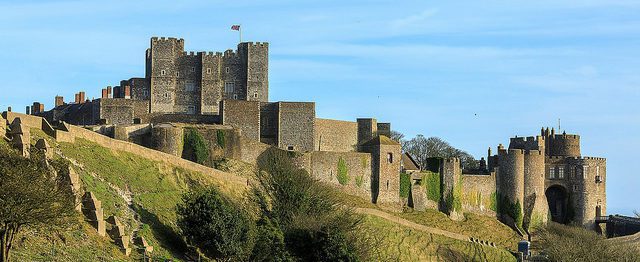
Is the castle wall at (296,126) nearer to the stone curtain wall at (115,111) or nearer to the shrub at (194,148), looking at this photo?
the shrub at (194,148)

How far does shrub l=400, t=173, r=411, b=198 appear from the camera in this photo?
243ft

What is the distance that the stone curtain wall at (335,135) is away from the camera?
244ft

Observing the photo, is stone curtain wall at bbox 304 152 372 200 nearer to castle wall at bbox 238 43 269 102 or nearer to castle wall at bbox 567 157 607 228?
castle wall at bbox 238 43 269 102

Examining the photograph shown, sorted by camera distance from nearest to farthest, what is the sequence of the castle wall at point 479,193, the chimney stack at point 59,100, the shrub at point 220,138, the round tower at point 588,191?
1. the shrub at point 220,138
2. the castle wall at point 479,193
3. the chimney stack at point 59,100
4. the round tower at point 588,191

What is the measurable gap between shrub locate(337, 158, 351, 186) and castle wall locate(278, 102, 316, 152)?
235 centimetres

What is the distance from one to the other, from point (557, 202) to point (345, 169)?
22488 millimetres

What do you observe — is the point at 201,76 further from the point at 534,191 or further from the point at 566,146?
the point at 566,146

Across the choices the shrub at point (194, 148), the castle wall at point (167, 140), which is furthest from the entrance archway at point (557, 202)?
the castle wall at point (167, 140)

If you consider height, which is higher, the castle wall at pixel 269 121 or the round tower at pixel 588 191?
the castle wall at pixel 269 121

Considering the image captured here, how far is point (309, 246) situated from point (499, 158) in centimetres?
3499

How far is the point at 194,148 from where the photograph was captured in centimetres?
6269

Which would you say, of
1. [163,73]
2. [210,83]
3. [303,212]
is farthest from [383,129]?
[303,212]

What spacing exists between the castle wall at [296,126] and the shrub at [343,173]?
7.70 ft

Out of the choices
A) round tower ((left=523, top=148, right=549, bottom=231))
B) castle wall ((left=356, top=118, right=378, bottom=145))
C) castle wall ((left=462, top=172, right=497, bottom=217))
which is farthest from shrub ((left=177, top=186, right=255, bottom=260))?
round tower ((left=523, top=148, right=549, bottom=231))
